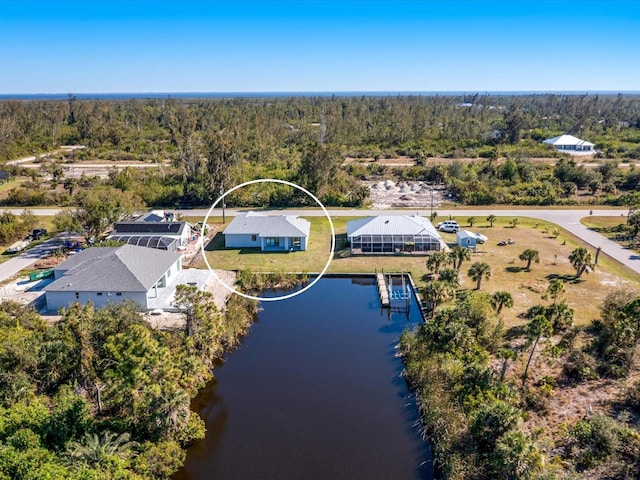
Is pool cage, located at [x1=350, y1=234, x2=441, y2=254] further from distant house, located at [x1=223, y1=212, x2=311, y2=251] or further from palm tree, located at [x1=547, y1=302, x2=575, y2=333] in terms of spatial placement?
palm tree, located at [x1=547, y1=302, x2=575, y2=333]

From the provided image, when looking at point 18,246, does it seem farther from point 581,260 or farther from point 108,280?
point 581,260

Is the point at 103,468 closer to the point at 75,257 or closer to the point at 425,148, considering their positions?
the point at 75,257

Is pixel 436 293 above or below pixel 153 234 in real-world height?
below

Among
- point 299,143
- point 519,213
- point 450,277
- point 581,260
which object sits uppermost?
point 299,143

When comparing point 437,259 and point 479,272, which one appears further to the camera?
point 437,259

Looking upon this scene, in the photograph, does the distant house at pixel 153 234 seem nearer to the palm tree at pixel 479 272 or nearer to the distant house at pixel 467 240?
the palm tree at pixel 479 272

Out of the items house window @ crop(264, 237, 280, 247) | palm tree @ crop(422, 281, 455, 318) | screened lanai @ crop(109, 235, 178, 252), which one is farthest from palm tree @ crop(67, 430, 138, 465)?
house window @ crop(264, 237, 280, 247)

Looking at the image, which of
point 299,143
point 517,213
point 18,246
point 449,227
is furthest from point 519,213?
point 299,143

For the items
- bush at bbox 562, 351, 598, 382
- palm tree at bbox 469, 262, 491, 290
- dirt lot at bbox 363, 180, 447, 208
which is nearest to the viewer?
bush at bbox 562, 351, 598, 382

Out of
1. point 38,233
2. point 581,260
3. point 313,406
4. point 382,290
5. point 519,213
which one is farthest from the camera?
point 519,213
